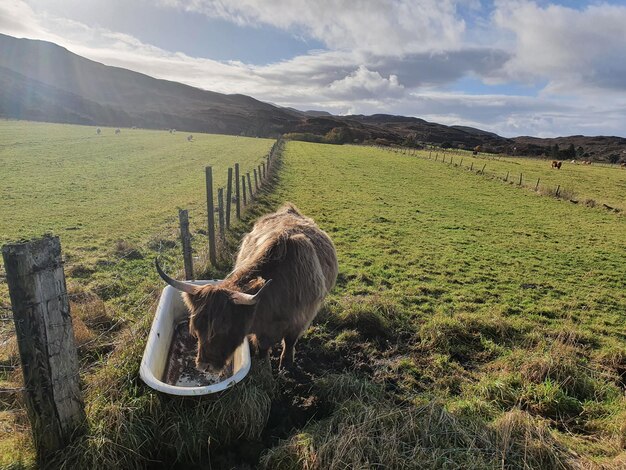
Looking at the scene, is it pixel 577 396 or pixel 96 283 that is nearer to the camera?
pixel 577 396

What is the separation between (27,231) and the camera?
37.5 feet

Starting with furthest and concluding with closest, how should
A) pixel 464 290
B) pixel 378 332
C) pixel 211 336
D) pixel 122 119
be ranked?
pixel 122 119
pixel 464 290
pixel 378 332
pixel 211 336

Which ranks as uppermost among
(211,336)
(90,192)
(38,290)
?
(38,290)

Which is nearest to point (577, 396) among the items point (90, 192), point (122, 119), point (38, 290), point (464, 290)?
point (464, 290)

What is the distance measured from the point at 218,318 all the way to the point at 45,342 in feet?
4.45

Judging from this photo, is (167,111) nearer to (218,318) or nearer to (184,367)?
(184,367)

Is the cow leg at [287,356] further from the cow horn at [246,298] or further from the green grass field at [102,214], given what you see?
the green grass field at [102,214]

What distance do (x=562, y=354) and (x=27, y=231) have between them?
43.7 ft

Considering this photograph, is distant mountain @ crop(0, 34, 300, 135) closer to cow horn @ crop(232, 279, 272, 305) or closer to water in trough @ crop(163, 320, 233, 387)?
water in trough @ crop(163, 320, 233, 387)

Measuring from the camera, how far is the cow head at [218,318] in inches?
147

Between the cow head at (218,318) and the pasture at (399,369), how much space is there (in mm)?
432

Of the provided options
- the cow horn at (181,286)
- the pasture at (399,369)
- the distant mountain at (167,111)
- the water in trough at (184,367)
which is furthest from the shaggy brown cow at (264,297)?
the distant mountain at (167,111)

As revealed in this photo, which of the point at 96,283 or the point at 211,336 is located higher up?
the point at 211,336

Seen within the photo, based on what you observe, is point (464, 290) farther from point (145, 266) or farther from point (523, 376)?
point (145, 266)
